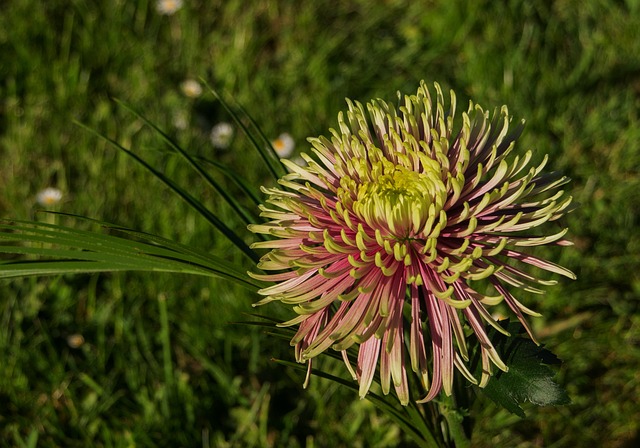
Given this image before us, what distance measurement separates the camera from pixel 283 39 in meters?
2.81

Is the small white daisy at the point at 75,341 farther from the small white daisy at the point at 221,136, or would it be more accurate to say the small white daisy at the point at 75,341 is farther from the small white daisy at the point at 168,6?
the small white daisy at the point at 168,6

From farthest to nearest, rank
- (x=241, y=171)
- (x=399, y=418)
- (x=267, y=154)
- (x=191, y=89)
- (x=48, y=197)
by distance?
(x=191, y=89), (x=241, y=171), (x=48, y=197), (x=267, y=154), (x=399, y=418)

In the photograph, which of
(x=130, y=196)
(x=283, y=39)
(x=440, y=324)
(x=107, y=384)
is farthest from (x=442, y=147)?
(x=283, y=39)

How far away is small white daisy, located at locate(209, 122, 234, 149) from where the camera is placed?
245 cm

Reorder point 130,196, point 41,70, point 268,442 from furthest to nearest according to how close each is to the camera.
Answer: point 41,70 < point 130,196 < point 268,442

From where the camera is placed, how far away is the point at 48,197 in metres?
2.23

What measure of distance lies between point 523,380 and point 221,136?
167 cm

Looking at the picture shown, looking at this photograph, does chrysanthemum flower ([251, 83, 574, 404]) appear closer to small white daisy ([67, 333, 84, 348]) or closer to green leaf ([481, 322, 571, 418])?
green leaf ([481, 322, 571, 418])

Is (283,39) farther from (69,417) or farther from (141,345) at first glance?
(69,417)

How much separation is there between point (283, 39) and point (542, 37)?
96cm

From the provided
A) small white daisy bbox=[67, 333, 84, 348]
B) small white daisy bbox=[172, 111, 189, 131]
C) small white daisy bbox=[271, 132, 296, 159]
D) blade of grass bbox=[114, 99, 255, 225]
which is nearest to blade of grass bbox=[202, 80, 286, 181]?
blade of grass bbox=[114, 99, 255, 225]

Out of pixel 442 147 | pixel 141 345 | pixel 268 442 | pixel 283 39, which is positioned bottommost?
pixel 268 442

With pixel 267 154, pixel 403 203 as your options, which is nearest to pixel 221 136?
pixel 267 154

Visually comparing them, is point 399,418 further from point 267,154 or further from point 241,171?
point 241,171
